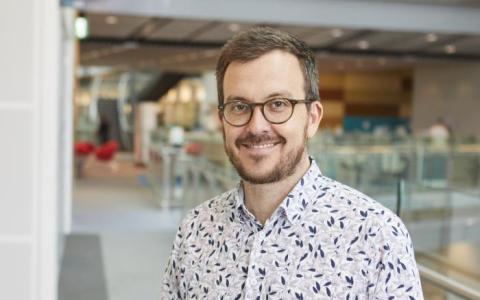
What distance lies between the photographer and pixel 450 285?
3566 millimetres

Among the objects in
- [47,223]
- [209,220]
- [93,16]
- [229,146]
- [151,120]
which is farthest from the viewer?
[151,120]

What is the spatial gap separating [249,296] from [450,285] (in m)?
2.31

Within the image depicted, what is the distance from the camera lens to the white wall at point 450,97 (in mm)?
21875

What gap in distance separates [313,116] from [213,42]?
17.3m

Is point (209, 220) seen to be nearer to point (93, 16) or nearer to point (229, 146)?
point (229, 146)

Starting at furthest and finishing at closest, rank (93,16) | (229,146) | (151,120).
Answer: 1. (151,120)
2. (93,16)
3. (229,146)

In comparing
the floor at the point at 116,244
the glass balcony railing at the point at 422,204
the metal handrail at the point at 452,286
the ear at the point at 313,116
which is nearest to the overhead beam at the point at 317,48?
the floor at the point at 116,244

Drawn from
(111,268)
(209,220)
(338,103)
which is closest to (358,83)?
(338,103)

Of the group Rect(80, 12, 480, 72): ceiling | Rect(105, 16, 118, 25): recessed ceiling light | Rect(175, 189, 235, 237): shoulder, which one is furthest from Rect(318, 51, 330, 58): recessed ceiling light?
Rect(175, 189, 235, 237): shoulder

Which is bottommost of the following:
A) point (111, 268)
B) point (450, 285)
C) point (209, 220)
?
point (111, 268)

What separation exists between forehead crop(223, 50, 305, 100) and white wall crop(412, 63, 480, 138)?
20.9 metres

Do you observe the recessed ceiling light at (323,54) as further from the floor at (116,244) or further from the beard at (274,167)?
the beard at (274,167)

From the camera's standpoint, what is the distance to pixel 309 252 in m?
1.49

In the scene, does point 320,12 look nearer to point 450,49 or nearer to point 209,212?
point 450,49
